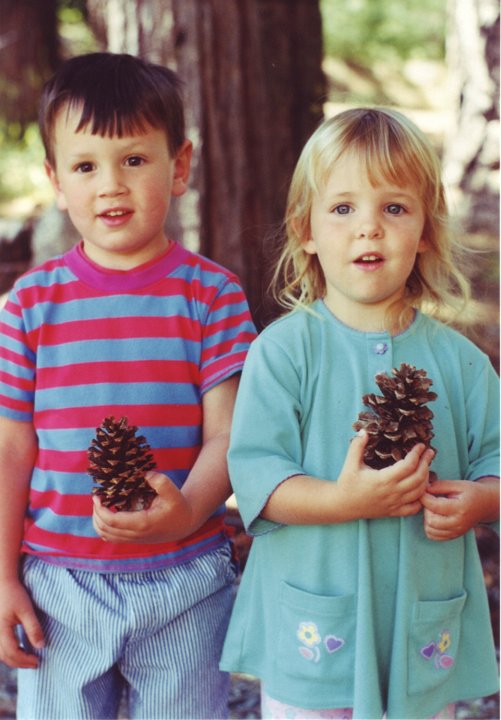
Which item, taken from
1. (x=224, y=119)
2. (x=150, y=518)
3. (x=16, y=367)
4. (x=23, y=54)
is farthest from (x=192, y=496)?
(x=23, y=54)

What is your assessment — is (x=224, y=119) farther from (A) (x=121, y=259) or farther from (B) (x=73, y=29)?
(B) (x=73, y=29)

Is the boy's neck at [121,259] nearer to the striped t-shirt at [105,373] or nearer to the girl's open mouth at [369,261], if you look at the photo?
the striped t-shirt at [105,373]

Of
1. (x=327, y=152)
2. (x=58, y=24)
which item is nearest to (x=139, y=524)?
(x=327, y=152)

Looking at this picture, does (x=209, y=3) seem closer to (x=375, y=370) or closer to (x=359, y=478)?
(x=375, y=370)

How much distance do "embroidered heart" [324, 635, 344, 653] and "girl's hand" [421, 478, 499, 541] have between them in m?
0.27

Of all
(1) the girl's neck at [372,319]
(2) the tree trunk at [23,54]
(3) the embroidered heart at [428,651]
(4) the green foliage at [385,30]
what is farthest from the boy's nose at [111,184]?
(4) the green foliage at [385,30]

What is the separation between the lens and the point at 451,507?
1726mm

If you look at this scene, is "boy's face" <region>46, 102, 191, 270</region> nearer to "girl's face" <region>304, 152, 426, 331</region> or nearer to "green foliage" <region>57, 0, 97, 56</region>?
"girl's face" <region>304, 152, 426, 331</region>

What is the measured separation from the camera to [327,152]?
185 cm

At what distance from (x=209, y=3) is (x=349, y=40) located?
1104 cm

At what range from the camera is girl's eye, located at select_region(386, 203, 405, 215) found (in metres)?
1.84

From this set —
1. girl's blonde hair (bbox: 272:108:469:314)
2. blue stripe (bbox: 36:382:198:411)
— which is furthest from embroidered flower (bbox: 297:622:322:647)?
girl's blonde hair (bbox: 272:108:469:314)

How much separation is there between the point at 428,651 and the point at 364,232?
0.83 meters

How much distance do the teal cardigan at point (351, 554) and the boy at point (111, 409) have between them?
6.1 inches
